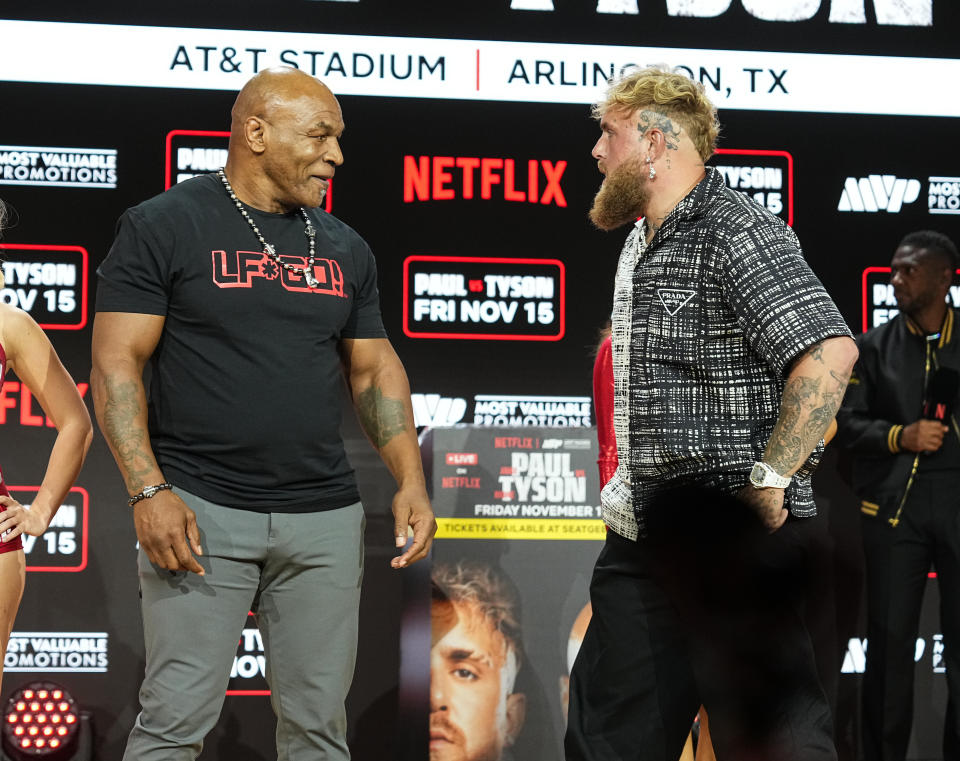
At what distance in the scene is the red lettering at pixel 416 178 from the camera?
432 cm

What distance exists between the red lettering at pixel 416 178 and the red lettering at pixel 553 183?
0.44 metres

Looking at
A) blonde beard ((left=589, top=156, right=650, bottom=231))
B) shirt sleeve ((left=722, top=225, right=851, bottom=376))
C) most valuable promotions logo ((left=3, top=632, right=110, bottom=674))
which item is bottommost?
most valuable promotions logo ((left=3, top=632, right=110, bottom=674))

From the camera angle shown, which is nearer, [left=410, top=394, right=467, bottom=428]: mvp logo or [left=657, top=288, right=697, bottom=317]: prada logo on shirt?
[left=657, top=288, right=697, bottom=317]: prada logo on shirt

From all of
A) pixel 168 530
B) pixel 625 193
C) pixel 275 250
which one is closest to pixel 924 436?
pixel 625 193

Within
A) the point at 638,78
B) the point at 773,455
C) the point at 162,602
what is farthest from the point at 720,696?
the point at 638,78

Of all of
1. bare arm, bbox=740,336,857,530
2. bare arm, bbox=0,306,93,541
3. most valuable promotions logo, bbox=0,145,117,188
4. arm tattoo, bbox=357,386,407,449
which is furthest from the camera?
most valuable promotions logo, bbox=0,145,117,188

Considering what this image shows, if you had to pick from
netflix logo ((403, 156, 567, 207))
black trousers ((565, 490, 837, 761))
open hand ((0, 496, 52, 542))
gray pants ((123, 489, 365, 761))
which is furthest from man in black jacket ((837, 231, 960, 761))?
open hand ((0, 496, 52, 542))

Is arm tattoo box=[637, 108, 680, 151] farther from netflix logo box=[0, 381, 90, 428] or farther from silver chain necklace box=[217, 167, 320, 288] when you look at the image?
netflix logo box=[0, 381, 90, 428]

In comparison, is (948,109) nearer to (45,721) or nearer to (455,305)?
(455,305)

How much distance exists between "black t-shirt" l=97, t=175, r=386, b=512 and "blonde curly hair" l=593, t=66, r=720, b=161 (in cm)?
79

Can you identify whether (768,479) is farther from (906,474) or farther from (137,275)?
(906,474)

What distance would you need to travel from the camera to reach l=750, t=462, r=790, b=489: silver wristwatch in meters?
2.08

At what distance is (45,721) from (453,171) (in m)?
2.41

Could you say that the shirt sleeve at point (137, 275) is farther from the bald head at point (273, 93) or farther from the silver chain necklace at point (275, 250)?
the bald head at point (273, 93)
